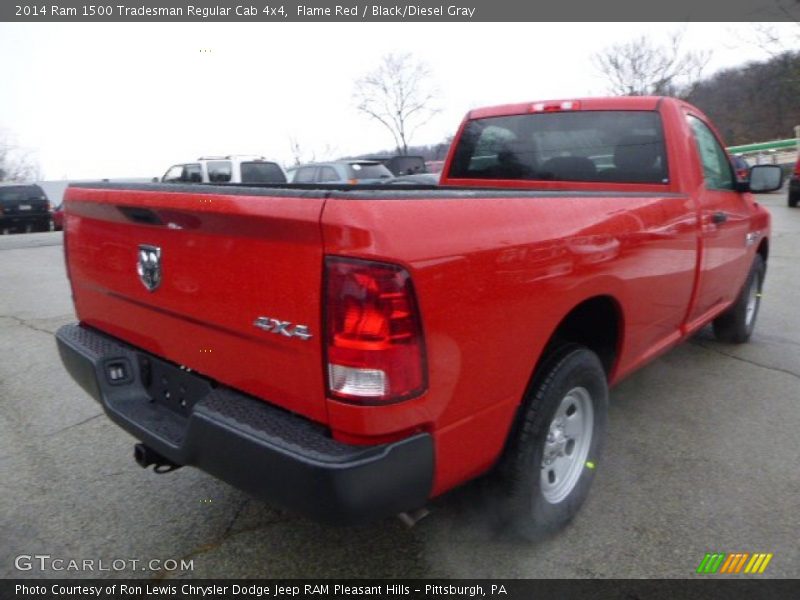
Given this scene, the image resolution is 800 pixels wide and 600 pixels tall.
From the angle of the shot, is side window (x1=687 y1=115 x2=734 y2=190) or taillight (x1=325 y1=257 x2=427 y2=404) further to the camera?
side window (x1=687 y1=115 x2=734 y2=190)

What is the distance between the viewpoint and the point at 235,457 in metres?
1.88

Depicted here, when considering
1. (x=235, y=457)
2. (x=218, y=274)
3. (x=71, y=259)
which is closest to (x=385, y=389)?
(x=235, y=457)

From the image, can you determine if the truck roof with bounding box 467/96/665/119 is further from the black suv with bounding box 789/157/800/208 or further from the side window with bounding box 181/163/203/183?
the black suv with bounding box 789/157/800/208

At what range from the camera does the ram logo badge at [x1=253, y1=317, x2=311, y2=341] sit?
1.77 metres

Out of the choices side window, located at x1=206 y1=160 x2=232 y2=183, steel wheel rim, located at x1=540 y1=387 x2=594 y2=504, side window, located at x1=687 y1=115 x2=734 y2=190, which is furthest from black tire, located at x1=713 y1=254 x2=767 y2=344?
side window, located at x1=206 y1=160 x2=232 y2=183

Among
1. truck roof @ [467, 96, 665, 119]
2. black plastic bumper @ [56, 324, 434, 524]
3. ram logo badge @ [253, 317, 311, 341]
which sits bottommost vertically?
black plastic bumper @ [56, 324, 434, 524]

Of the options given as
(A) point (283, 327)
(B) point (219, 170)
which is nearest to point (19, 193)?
(B) point (219, 170)

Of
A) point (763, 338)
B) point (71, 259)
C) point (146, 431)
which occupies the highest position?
point (71, 259)

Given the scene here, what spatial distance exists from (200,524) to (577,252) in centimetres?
196

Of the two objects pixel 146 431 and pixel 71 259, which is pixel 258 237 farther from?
pixel 71 259

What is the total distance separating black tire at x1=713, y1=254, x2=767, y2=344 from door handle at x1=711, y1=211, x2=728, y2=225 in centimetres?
119

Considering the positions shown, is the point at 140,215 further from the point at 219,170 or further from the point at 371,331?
the point at 219,170

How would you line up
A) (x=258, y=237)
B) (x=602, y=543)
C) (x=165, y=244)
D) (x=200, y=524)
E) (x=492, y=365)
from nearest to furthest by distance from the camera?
1. (x=258, y=237)
2. (x=492, y=365)
3. (x=165, y=244)
4. (x=602, y=543)
5. (x=200, y=524)

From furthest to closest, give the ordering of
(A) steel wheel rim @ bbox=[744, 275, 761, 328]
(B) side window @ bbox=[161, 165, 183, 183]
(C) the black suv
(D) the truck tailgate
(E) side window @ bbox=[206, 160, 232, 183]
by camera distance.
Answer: (B) side window @ bbox=[161, 165, 183, 183], (C) the black suv, (E) side window @ bbox=[206, 160, 232, 183], (A) steel wheel rim @ bbox=[744, 275, 761, 328], (D) the truck tailgate
